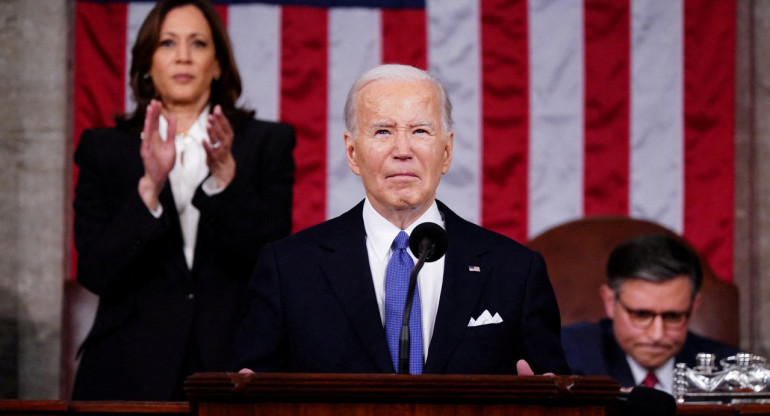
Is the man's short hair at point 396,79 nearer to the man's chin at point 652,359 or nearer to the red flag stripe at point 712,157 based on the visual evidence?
the man's chin at point 652,359

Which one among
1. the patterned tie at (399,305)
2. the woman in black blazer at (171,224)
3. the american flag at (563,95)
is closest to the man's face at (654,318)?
the american flag at (563,95)

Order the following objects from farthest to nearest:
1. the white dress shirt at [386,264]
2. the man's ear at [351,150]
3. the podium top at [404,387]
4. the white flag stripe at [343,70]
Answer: the white flag stripe at [343,70], the man's ear at [351,150], the white dress shirt at [386,264], the podium top at [404,387]

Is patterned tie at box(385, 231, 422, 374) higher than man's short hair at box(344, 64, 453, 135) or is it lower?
lower

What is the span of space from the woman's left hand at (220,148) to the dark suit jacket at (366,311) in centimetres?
70

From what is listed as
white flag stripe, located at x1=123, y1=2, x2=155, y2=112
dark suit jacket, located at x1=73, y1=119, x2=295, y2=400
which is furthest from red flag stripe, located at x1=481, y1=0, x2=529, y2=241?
dark suit jacket, located at x1=73, y1=119, x2=295, y2=400

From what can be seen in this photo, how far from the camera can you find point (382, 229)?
2.35 meters

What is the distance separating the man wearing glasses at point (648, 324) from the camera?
3.70 m

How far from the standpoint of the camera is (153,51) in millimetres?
3312

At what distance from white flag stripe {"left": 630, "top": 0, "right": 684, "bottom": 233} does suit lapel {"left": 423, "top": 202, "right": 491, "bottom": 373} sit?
251cm

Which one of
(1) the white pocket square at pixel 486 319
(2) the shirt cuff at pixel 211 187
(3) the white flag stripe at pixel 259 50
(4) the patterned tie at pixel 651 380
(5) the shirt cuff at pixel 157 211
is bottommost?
(4) the patterned tie at pixel 651 380

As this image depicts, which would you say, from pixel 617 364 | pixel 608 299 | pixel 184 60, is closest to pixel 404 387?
pixel 184 60

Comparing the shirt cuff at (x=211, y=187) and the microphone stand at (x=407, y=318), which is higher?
the shirt cuff at (x=211, y=187)

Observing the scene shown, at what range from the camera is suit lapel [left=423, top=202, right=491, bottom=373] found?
2.15 metres

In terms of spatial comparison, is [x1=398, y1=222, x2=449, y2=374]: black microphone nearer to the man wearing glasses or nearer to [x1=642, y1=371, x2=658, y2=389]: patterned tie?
the man wearing glasses
